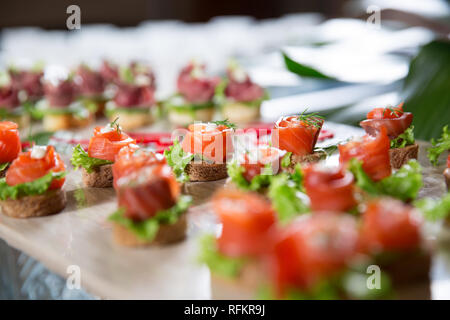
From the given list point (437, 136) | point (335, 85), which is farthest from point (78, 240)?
point (335, 85)

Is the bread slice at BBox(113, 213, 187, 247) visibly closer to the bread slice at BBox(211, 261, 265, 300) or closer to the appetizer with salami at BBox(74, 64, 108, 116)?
the bread slice at BBox(211, 261, 265, 300)

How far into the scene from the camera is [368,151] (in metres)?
2.88

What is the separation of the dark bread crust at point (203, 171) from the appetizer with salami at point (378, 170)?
808mm

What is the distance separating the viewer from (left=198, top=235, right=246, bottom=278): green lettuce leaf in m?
2.04

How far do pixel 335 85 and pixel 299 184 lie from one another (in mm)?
3903

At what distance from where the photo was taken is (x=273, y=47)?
10094 mm

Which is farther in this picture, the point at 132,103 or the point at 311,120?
the point at 132,103

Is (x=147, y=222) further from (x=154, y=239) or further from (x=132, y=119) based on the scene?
(x=132, y=119)

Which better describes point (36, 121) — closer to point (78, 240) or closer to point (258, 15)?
point (78, 240)

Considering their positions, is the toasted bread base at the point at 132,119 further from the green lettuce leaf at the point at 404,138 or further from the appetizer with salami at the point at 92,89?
the green lettuce leaf at the point at 404,138

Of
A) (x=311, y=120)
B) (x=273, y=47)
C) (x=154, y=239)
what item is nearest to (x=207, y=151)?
(x=311, y=120)

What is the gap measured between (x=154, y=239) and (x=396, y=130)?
1797 millimetres

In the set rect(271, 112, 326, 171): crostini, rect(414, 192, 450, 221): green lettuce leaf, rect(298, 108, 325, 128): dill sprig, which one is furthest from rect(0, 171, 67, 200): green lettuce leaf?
rect(414, 192, 450, 221): green lettuce leaf

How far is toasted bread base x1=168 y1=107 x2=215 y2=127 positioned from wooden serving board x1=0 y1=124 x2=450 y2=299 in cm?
230
